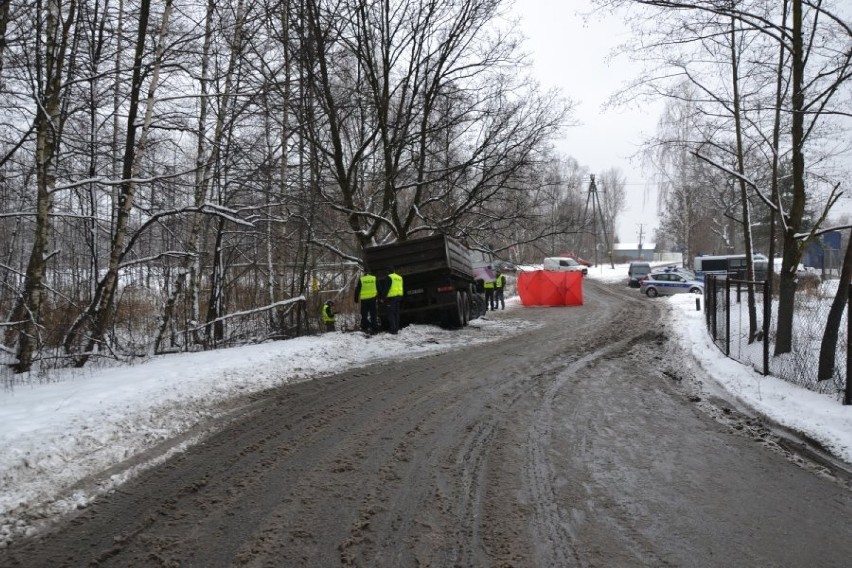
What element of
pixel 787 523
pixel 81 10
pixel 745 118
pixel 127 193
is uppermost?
pixel 81 10

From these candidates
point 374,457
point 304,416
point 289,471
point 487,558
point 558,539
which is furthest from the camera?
point 304,416

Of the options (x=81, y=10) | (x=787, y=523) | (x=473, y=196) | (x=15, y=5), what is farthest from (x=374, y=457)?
(x=473, y=196)

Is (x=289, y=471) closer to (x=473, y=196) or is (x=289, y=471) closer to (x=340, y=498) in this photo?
(x=340, y=498)

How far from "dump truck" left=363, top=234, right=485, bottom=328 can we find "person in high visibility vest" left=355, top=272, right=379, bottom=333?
0.91m

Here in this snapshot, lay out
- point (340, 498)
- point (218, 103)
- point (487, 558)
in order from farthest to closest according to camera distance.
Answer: point (218, 103) → point (340, 498) → point (487, 558)

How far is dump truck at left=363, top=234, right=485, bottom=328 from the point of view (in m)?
14.2

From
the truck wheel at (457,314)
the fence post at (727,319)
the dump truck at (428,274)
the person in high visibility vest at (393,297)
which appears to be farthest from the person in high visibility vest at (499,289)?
the fence post at (727,319)

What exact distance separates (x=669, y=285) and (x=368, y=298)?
83.3 feet

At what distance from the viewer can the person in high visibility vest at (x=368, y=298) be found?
1306 centimetres

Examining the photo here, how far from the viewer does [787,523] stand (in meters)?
3.62

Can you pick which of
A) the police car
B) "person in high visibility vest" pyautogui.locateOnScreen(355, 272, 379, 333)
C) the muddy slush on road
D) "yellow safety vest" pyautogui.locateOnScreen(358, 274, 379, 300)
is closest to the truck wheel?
"person in high visibility vest" pyautogui.locateOnScreen(355, 272, 379, 333)

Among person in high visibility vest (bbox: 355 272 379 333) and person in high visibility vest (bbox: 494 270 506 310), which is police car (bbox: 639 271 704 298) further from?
person in high visibility vest (bbox: 355 272 379 333)

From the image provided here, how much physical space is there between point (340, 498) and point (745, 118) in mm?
10172

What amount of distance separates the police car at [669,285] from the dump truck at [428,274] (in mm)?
20751
